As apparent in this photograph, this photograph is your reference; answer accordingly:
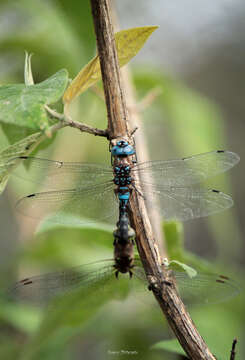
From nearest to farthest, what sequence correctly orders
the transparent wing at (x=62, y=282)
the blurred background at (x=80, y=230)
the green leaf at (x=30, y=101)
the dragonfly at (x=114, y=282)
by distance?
the green leaf at (x=30, y=101) → the dragonfly at (x=114, y=282) → the transparent wing at (x=62, y=282) → the blurred background at (x=80, y=230)

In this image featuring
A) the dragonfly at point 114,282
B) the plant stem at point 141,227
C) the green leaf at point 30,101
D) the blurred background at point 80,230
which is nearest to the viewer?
the green leaf at point 30,101

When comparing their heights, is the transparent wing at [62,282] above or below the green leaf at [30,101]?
below

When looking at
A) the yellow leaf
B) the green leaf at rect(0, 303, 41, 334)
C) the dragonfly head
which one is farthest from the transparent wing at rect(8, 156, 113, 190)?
the green leaf at rect(0, 303, 41, 334)

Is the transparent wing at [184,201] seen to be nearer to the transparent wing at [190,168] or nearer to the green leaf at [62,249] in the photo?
the transparent wing at [190,168]

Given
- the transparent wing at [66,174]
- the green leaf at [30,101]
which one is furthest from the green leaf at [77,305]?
the green leaf at [30,101]

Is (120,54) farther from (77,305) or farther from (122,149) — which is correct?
(77,305)

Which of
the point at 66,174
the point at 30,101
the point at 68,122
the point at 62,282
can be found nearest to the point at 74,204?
the point at 66,174

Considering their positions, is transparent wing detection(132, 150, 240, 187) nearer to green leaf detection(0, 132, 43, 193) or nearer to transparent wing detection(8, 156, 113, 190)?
transparent wing detection(8, 156, 113, 190)

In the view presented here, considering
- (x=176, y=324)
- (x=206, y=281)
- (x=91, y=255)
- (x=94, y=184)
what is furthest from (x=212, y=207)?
(x=91, y=255)
